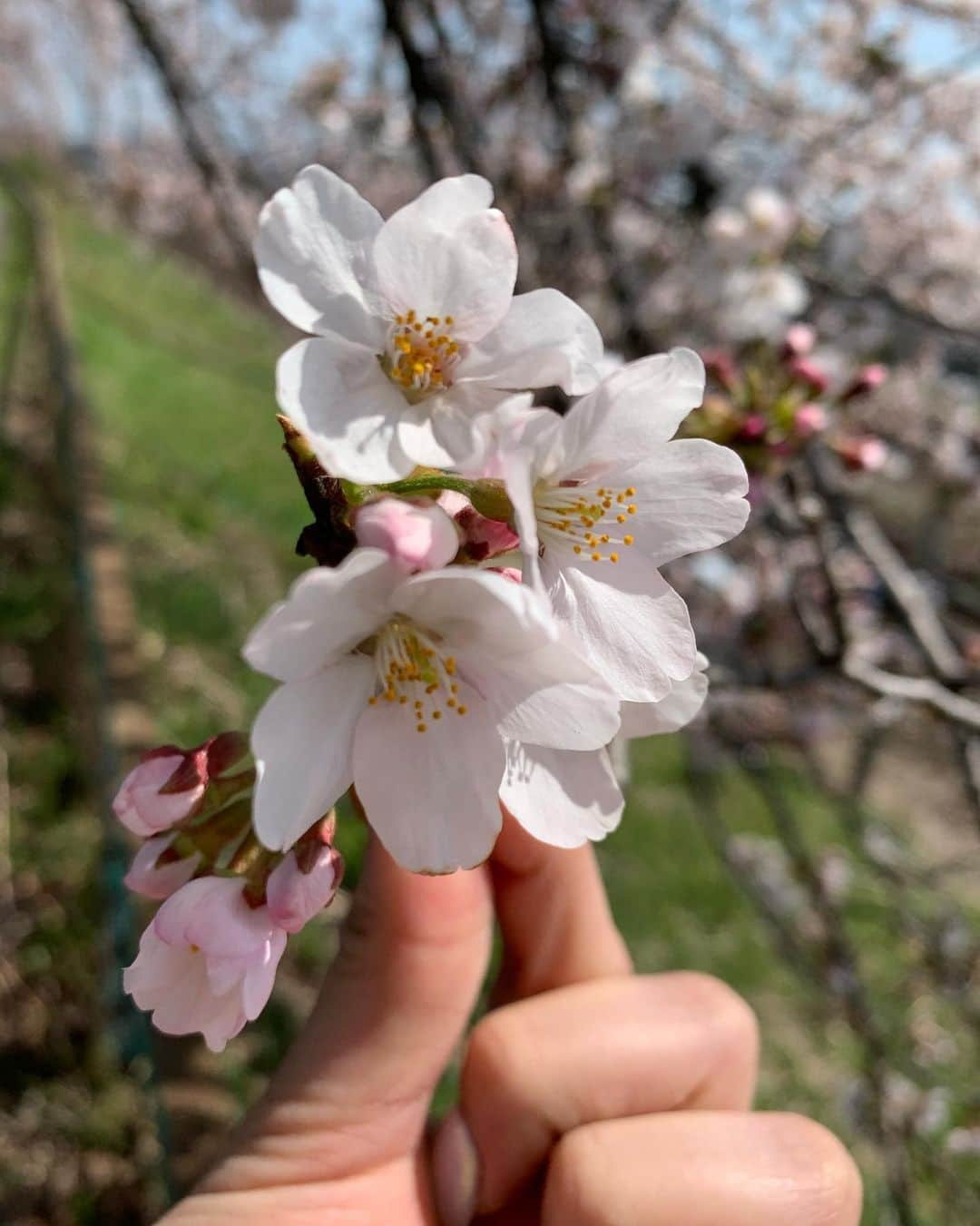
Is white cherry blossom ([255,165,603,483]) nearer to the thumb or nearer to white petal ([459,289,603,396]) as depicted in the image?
white petal ([459,289,603,396])

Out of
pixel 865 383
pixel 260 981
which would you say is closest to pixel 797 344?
pixel 865 383

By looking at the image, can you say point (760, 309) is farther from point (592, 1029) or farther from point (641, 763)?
point (641, 763)

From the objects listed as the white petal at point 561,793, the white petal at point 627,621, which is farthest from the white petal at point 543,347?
the white petal at point 561,793

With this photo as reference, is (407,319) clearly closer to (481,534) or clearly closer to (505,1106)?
(481,534)

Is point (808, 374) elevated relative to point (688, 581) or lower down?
elevated

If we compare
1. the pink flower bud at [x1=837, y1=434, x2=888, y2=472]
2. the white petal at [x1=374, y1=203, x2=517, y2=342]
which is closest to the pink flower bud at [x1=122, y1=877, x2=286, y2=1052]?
the white petal at [x1=374, y1=203, x2=517, y2=342]
